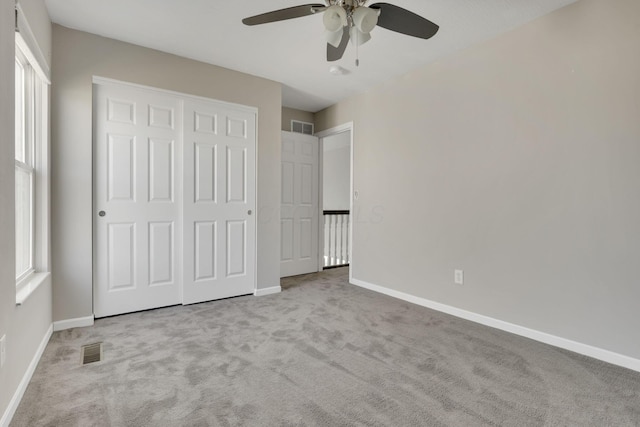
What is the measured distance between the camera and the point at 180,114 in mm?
3182

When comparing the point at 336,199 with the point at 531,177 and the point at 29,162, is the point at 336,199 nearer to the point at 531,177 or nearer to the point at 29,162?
the point at 531,177

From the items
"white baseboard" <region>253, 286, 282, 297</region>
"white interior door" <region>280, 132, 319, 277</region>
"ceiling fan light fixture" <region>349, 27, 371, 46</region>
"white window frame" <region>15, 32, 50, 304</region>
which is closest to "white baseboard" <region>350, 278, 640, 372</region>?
"white baseboard" <region>253, 286, 282, 297</region>

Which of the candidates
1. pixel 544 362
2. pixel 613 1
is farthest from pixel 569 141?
pixel 544 362

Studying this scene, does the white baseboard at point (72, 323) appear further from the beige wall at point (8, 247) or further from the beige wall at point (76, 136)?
the beige wall at point (8, 247)

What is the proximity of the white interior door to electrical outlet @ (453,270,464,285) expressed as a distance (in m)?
2.29

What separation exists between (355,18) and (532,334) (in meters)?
2.59

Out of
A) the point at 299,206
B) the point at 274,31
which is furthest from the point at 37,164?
the point at 299,206

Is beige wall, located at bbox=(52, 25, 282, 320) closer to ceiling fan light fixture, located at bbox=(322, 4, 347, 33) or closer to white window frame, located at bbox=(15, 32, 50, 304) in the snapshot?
white window frame, located at bbox=(15, 32, 50, 304)

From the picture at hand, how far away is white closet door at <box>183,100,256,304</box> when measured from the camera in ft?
10.7

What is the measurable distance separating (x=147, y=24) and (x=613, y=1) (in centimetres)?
335

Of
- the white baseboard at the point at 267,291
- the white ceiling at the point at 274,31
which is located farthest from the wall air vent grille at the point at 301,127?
the white baseboard at the point at 267,291

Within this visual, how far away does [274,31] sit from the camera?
264 centimetres

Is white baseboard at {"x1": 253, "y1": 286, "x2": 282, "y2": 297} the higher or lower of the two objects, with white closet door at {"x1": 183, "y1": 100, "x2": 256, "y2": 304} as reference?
lower

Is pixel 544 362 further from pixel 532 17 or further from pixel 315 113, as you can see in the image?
pixel 315 113
